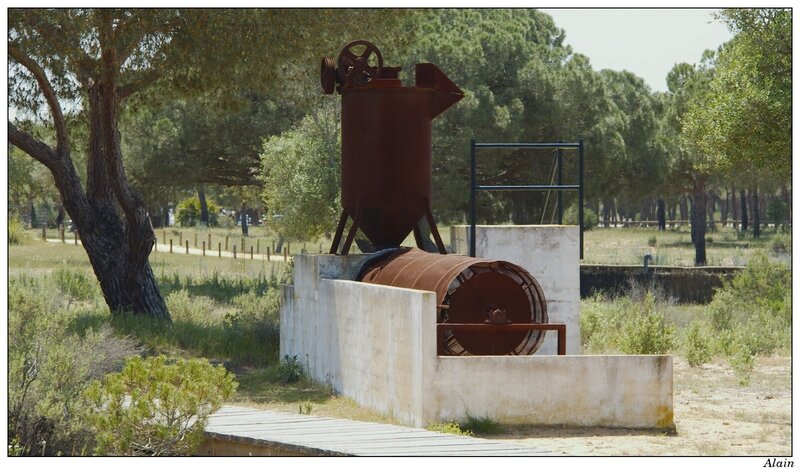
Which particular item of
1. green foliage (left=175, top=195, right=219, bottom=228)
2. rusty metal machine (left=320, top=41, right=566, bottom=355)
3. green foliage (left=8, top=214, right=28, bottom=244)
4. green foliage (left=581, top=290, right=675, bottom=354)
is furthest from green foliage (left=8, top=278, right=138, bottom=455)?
green foliage (left=175, top=195, right=219, bottom=228)

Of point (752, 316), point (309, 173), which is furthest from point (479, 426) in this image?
point (309, 173)

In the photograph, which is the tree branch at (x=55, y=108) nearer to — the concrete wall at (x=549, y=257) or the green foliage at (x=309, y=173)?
the concrete wall at (x=549, y=257)

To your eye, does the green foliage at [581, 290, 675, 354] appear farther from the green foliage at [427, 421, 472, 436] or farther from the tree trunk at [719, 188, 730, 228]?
the tree trunk at [719, 188, 730, 228]

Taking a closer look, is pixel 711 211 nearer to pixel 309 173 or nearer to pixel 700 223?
pixel 700 223

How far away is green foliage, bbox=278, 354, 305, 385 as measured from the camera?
1689 cm

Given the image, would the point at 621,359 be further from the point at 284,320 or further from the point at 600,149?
the point at 600,149

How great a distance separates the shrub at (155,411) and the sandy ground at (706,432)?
9.60 feet

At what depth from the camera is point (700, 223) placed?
52250 millimetres

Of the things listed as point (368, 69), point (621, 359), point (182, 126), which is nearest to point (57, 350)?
point (621, 359)

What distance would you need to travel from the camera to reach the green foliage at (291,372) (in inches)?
665

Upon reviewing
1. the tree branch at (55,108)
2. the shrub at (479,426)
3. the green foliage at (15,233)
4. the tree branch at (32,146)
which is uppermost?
the tree branch at (55,108)

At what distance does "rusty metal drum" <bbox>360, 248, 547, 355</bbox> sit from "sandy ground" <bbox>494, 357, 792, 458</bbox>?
162cm

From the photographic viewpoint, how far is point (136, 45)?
866 inches

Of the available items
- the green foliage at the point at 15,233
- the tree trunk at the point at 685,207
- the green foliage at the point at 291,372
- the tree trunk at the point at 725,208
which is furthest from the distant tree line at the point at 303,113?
the tree trunk at the point at 725,208
